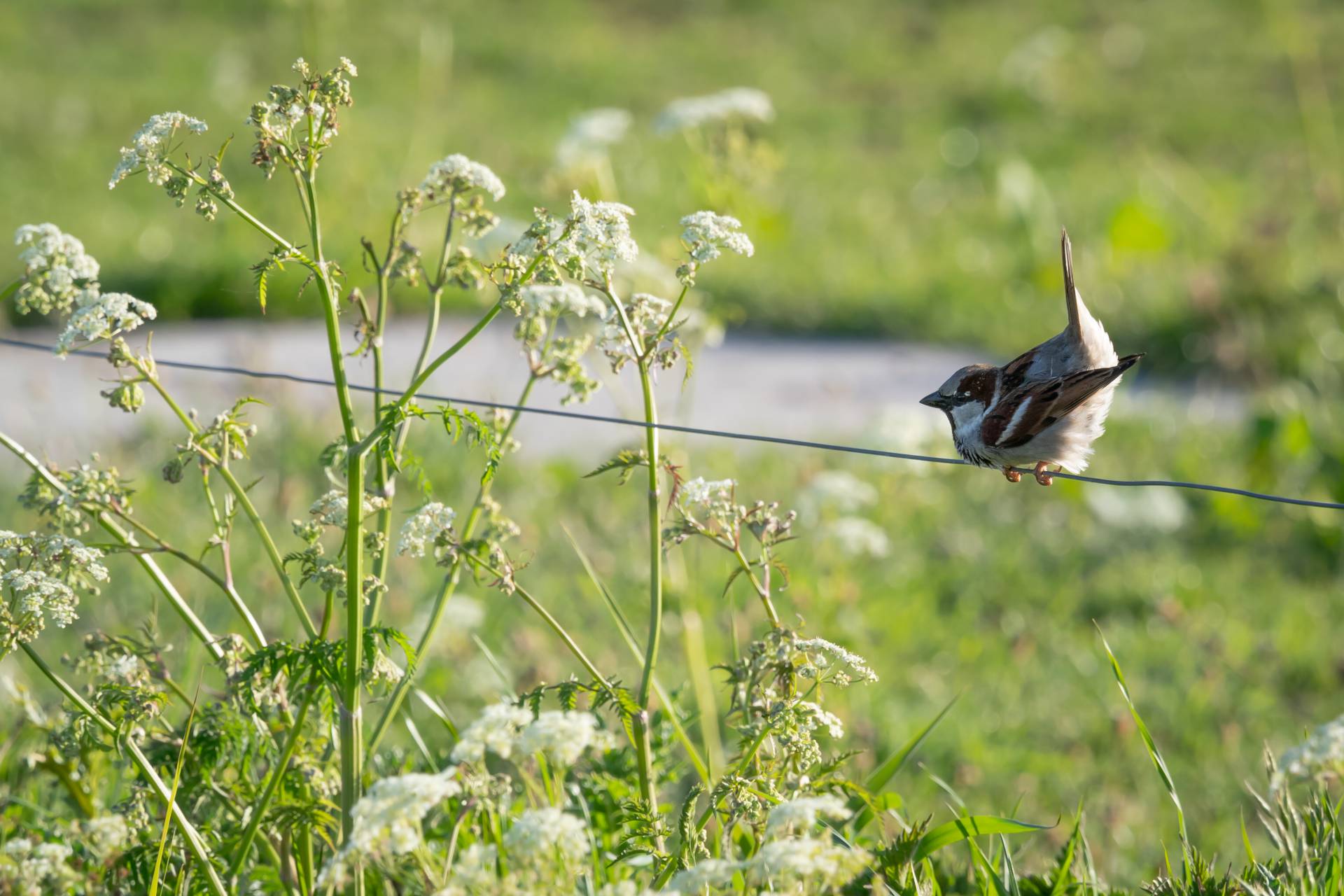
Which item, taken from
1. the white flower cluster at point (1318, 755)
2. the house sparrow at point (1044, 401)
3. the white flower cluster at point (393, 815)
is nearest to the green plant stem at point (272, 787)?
the white flower cluster at point (393, 815)

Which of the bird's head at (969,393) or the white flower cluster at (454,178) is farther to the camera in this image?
the bird's head at (969,393)

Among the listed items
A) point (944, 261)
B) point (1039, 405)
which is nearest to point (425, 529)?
point (1039, 405)

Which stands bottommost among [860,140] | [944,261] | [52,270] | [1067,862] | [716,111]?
[1067,862]

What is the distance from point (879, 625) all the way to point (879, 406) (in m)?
2.09

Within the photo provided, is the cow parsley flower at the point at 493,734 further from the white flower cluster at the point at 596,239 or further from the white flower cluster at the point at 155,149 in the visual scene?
the white flower cluster at the point at 155,149

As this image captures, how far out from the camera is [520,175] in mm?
8391

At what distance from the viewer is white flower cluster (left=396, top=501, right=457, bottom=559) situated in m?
1.83

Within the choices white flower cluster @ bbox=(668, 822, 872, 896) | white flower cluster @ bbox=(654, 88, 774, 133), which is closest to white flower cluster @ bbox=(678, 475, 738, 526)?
white flower cluster @ bbox=(668, 822, 872, 896)

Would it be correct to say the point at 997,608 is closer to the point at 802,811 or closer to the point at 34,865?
the point at 802,811

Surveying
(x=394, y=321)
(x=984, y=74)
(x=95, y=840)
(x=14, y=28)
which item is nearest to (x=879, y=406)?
(x=394, y=321)

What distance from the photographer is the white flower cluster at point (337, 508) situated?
6.32ft

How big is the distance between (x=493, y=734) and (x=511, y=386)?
4768 millimetres

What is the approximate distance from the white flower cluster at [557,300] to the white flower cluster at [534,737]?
571 millimetres

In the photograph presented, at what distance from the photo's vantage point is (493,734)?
158 centimetres
